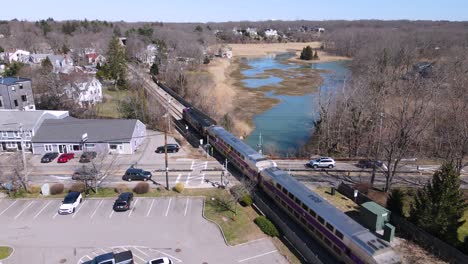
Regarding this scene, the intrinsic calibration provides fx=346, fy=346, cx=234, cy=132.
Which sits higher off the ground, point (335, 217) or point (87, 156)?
point (335, 217)

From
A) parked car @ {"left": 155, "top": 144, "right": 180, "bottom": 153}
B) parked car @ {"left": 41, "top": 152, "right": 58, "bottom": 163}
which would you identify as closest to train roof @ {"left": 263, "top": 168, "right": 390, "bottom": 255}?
parked car @ {"left": 155, "top": 144, "right": 180, "bottom": 153}

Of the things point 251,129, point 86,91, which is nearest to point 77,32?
point 86,91

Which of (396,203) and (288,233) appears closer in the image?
(288,233)

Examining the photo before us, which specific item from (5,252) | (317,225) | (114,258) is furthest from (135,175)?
(317,225)

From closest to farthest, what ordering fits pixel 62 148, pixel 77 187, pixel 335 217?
pixel 335 217
pixel 77 187
pixel 62 148

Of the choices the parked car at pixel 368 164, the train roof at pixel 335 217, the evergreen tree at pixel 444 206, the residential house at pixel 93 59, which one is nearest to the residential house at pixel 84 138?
the train roof at pixel 335 217

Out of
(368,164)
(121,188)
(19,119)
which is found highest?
(19,119)

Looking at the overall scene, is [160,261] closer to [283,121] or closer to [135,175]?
[135,175]
